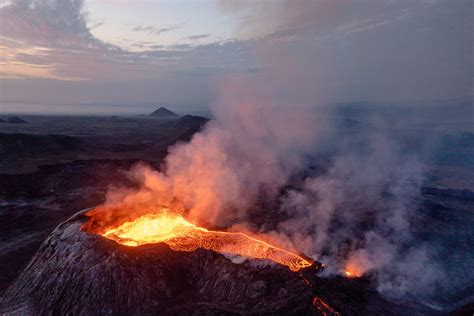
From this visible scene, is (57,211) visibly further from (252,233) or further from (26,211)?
Answer: (252,233)

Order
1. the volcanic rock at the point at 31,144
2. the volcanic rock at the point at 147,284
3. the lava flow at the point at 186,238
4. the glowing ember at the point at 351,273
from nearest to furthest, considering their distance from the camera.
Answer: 1. the volcanic rock at the point at 147,284
2. the lava flow at the point at 186,238
3. the glowing ember at the point at 351,273
4. the volcanic rock at the point at 31,144

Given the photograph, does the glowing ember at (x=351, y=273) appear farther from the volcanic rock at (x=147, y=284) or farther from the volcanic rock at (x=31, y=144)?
the volcanic rock at (x=31, y=144)

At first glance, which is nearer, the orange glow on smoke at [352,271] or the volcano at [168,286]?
the volcano at [168,286]

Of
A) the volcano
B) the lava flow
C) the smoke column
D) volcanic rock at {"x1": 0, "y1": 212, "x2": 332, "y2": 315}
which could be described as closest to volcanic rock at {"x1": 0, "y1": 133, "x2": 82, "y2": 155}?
the smoke column

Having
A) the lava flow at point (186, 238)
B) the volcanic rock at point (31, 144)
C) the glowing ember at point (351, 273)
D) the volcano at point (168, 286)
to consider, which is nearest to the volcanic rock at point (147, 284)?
the volcano at point (168, 286)

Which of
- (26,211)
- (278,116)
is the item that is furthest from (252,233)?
(278,116)

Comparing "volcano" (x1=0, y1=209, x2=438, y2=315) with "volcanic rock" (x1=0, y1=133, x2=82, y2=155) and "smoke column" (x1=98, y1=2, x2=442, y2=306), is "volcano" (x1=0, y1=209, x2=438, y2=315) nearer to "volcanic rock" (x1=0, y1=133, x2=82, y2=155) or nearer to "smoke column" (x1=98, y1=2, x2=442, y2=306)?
"smoke column" (x1=98, y1=2, x2=442, y2=306)
